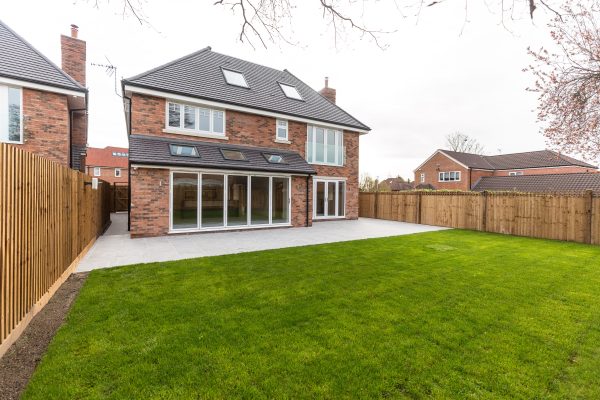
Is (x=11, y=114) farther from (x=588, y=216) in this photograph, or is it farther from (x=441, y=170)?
(x=441, y=170)

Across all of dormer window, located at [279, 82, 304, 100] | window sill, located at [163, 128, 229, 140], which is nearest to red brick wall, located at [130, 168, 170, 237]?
window sill, located at [163, 128, 229, 140]

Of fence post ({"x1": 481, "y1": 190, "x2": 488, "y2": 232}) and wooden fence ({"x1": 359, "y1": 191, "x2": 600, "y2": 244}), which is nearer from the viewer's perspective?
wooden fence ({"x1": 359, "y1": 191, "x2": 600, "y2": 244})

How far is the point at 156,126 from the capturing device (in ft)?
37.4

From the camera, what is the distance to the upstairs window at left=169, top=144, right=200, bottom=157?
1096 cm

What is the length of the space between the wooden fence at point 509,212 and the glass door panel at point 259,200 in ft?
27.8

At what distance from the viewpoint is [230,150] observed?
12555mm

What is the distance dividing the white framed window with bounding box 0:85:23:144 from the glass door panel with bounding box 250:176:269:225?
803 centimetres

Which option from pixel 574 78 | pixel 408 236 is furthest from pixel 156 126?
pixel 574 78

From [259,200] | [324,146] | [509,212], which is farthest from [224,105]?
[509,212]

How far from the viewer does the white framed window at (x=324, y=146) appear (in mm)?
15578

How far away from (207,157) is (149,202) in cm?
264

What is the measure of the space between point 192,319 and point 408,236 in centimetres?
929

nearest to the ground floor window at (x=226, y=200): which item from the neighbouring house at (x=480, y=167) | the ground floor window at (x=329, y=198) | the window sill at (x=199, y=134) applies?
the window sill at (x=199, y=134)

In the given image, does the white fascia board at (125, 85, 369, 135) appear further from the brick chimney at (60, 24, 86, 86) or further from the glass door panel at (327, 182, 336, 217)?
the brick chimney at (60, 24, 86, 86)
